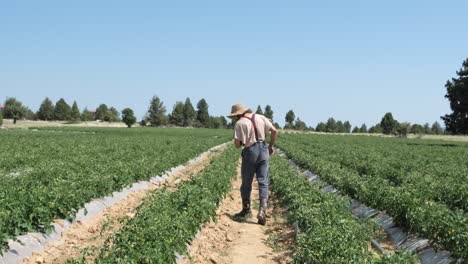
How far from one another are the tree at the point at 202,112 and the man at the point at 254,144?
114887mm

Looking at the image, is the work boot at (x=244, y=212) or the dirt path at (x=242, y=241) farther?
the work boot at (x=244, y=212)

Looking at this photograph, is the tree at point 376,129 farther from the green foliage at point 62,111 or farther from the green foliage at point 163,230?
the green foliage at point 163,230

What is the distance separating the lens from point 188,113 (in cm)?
12431

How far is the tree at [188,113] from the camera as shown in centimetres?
12431

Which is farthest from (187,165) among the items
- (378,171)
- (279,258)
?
(279,258)

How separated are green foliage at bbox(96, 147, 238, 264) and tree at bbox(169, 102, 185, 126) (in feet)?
379

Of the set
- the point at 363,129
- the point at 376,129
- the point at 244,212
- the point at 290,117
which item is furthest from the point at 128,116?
the point at 244,212

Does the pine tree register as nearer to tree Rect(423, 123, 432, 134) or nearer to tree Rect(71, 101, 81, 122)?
tree Rect(423, 123, 432, 134)

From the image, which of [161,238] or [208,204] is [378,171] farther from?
[161,238]

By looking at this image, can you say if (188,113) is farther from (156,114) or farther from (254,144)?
(254,144)

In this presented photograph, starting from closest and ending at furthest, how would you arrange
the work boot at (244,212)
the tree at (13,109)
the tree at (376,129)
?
1. the work boot at (244,212)
2. the tree at (13,109)
3. the tree at (376,129)

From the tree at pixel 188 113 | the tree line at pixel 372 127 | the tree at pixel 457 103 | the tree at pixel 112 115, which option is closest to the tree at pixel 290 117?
the tree line at pixel 372 127

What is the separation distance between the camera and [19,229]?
664cm

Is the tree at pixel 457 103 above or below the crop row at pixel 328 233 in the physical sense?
above
